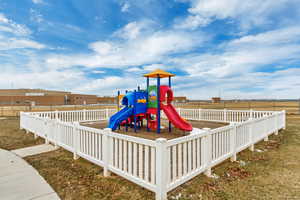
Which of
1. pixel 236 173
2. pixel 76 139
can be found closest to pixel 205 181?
pixel 236 173

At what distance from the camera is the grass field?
2643 millimetres

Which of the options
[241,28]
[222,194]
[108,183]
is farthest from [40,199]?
[241,28]

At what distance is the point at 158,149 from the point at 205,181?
148 cm

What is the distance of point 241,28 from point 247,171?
10136mm

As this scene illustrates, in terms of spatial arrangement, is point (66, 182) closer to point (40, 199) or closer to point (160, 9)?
point (40, 199)

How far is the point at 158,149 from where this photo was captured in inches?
93.8

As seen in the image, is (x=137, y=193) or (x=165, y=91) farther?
(x=165, y=91)

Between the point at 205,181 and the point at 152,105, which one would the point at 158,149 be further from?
the point at 152,105

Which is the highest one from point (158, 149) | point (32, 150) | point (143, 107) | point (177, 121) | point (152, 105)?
point (152, 105)

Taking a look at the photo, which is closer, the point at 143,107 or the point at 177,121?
the point at 177,121

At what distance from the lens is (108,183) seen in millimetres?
3045

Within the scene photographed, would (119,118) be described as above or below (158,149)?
below

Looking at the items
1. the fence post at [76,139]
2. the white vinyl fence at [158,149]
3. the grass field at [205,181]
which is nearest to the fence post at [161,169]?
the white vinyl fence at [158,149]

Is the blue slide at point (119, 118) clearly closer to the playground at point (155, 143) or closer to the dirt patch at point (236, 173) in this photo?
the playground at point (155, 143)
